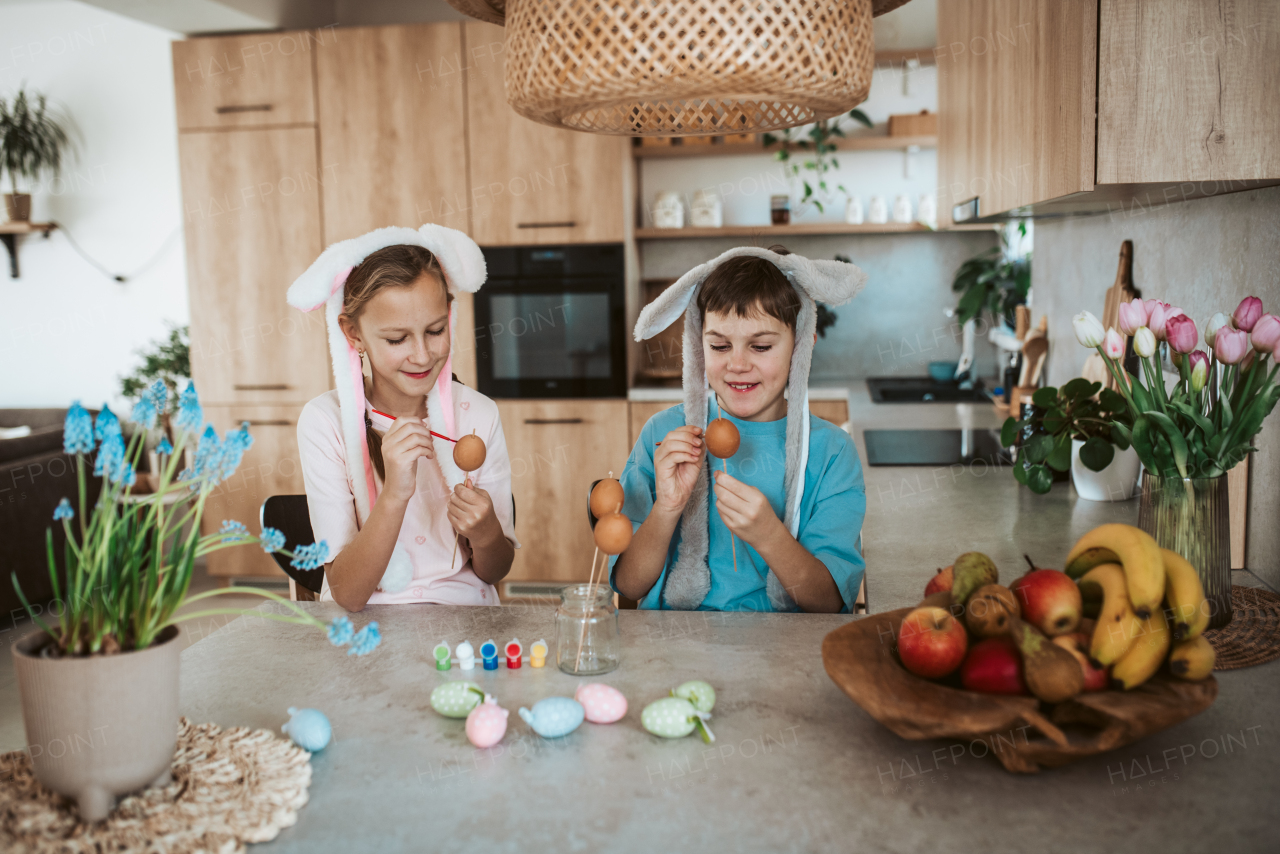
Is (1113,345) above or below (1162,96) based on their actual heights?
below

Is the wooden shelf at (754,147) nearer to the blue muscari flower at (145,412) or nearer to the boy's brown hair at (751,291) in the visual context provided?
the boy's brown hair at (751,291)

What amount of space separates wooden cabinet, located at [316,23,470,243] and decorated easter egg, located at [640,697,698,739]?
3.14 m

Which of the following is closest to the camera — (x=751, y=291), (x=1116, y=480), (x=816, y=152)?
(x=751, y=291)

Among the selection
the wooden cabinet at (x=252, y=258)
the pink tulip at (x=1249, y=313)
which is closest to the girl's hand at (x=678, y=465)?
the pink tulip at (x=1249, y=313)

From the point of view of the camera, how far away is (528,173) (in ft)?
12.6

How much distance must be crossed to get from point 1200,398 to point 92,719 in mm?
1393

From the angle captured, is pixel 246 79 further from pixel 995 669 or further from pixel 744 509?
pixel 995 669

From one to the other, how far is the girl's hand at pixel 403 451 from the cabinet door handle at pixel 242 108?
9.74 feet

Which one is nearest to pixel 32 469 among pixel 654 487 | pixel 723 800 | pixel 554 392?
pixel 554 392

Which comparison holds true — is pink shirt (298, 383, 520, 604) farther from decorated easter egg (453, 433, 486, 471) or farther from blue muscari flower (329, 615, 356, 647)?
blue muscari flower (329, 615, 356, 647)

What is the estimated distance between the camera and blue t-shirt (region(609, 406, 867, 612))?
1.61 metres

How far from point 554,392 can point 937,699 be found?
3.14 meters

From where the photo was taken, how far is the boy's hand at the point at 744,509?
142 cm

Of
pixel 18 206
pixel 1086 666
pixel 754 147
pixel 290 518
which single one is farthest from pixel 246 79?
pixel 1086 666
